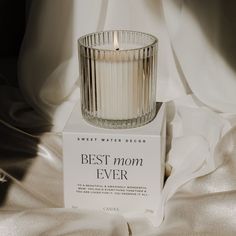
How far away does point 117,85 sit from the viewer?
29.9 inches

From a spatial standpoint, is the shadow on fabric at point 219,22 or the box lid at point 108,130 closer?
the box lid at point 108,130

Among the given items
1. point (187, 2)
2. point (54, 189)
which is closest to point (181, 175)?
point (54, 189)

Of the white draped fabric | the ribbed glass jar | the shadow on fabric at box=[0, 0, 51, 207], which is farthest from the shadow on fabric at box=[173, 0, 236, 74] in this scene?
the shadow on fabric at box=[0, 0, 51, 207]

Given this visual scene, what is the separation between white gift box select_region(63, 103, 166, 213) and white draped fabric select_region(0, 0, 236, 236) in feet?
0.09

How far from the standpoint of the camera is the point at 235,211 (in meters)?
0.75

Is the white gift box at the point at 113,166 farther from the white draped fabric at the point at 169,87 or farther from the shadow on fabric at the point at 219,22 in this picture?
the shadow on fabric at the point at 219,22

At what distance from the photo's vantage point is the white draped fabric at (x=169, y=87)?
2.66 ft

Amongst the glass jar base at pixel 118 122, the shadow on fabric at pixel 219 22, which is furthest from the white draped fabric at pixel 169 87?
the glass jar base at pixel 118 122

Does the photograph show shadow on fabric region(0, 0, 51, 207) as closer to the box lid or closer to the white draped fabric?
the white draped fabric

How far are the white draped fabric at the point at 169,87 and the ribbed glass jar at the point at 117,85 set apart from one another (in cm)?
12

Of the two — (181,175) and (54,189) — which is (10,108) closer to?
(54,189)

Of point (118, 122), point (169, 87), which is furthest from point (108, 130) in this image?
point (169, 87)

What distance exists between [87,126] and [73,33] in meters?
0.25

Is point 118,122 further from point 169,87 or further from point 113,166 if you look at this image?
point 169,87
